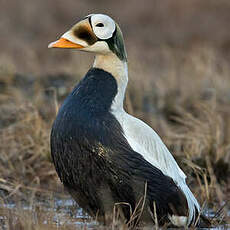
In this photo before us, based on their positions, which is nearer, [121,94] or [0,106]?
[121,94]

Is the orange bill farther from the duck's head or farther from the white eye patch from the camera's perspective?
the white eye patch

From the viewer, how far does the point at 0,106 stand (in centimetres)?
839

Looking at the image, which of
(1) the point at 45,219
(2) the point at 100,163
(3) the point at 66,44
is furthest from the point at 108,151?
(3) the point at 66,44

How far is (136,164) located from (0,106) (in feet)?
11.7

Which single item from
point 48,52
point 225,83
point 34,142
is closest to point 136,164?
point 34,142

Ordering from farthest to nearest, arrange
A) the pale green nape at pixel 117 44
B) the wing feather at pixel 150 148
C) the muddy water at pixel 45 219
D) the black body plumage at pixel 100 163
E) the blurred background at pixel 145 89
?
the blurred background at pixel 145 89 < the pale green nape at pixel 117 44 < the wing feather at pixel 150 148 < the black body plumage at pixel 100 163 < the muddy water at pixel 45 219

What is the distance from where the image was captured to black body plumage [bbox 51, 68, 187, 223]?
16.5 ft

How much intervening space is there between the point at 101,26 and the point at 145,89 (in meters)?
5.01

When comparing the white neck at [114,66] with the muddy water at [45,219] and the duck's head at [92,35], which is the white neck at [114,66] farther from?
the muddy water at [45,219]

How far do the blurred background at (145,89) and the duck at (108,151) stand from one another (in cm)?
92

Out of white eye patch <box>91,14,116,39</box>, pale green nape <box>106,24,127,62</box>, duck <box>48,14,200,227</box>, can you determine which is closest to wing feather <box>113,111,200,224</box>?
duck <box>48,14,200,227</box>

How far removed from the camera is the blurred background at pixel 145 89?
281 inches

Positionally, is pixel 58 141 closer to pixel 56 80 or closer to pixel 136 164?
pixel 136 164

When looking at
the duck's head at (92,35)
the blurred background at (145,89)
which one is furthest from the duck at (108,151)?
the blurred background at (145,89)
